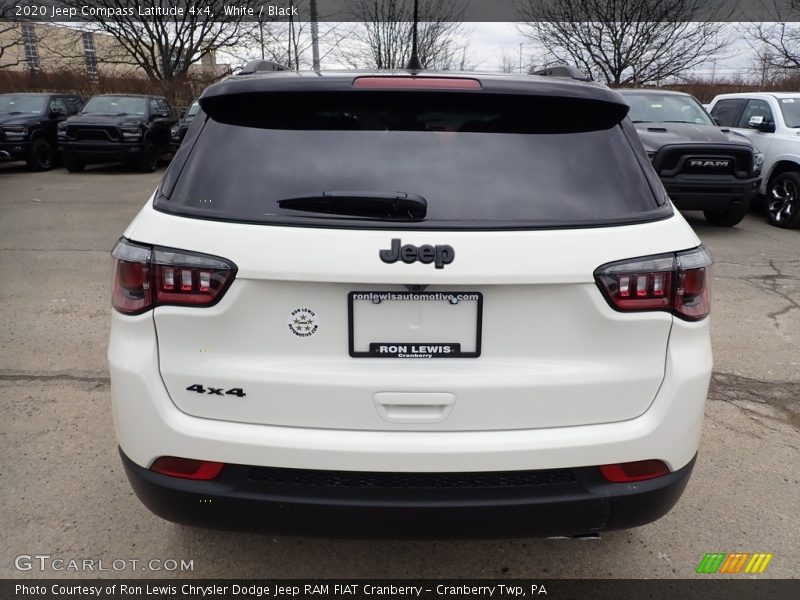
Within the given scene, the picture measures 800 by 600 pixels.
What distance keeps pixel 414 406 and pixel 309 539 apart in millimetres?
1057

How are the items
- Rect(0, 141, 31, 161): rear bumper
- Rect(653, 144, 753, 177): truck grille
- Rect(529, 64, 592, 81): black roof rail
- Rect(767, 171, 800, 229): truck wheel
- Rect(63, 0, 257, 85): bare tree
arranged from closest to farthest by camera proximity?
Rect(529, 64, 592, 81): black roof rail → Rect(653, 144, 753, 177): truck grille → Rect(767, 171, 800, 229): truck wheel → Rect(0, 141, 31, 161): rear bumper → Rect(63, 0, 257, 85): bare tree

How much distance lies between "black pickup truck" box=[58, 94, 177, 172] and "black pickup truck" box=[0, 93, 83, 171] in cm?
72

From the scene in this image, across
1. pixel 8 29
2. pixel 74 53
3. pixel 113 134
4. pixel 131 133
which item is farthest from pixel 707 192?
pixel 74 53

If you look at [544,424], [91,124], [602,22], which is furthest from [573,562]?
[602,22]

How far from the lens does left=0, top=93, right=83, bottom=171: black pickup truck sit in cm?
1430

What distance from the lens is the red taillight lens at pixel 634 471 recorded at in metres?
1.93

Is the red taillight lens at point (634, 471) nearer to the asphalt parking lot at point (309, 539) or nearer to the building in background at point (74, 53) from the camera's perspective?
the asphalt parking lot at point (309, 539)

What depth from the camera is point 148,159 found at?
600 inches

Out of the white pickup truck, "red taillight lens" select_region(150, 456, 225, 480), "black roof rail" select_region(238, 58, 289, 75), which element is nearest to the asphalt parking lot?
"red taillight lens" select_region(150, 456, 225, 480)

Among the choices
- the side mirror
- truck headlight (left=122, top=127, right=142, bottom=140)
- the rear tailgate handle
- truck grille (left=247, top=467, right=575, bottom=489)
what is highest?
the rear tailgate handle

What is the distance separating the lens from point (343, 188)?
6.15ft

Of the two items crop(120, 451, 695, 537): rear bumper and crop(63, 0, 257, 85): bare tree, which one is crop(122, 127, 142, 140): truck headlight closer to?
crop(63, 0, 257, 85): bare tree

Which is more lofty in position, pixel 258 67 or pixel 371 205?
pixel 258 67

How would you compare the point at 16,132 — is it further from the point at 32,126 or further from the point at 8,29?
the point at 8,29
